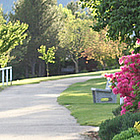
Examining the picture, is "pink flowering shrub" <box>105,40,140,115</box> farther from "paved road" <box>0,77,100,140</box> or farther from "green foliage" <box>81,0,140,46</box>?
"green foliage" <box>81,0,140,46</box>

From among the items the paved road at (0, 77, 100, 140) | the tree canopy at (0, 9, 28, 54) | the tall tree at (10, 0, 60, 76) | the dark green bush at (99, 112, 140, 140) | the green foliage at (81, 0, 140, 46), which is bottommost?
the paved road at (0, 77, 100, 140)

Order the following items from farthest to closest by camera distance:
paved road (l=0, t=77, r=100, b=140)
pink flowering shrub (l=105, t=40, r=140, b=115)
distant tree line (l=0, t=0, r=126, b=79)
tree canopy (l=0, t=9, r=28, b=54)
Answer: distant tree line (l=0, t=0, r=126, b=79), tree canopy (l=0, t=9, r=28, b=54), pink flowering shrub (l=105, t=40, r=140, b=115), paved road (l=0, t=77, r=100, b=140)

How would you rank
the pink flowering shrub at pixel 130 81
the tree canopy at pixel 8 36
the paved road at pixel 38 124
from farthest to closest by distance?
the tree canopy at pixel 8 36, the pink flowering shrub at pixel 130 81, the paved road at pixel 38 124

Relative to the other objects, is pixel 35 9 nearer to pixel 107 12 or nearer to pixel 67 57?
pixel 67 57

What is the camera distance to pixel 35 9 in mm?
58594

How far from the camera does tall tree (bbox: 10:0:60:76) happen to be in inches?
Answer: 2298

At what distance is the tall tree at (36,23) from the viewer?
192 feet

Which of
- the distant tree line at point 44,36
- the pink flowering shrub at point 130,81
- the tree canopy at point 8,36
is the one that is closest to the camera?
the pink flowering shrub at point 130,81

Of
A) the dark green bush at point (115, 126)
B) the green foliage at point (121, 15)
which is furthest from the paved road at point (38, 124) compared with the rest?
the green foliage at point (121, 15)

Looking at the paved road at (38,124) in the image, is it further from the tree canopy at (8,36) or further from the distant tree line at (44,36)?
the distant tree line at (44,36)

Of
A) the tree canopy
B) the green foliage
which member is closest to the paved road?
the green foliage

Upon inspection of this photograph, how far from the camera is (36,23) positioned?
2318 inches

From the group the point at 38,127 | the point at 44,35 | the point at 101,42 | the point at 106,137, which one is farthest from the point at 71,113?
the point at 44,35

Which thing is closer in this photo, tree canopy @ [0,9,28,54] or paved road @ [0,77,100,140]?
paved road @ [0,77,100,140]
